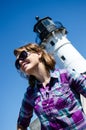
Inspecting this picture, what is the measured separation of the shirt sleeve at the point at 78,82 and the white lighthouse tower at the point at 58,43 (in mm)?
25356

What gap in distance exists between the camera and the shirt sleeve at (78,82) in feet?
8.80

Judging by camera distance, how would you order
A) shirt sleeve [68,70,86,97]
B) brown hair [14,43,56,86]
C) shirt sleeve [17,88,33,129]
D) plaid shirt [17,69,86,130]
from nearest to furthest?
plaid shirt [17,69,86,130] → shirt sleeve [68,70,86,97] → shirt sleeve [17,88,33,129] → brown hair [14,43,56,86]

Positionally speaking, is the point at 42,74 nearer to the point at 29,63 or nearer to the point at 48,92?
the point at 29,63

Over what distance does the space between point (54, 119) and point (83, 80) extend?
469 millimetres

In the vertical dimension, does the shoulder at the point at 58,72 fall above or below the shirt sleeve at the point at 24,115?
above

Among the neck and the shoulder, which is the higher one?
the neck

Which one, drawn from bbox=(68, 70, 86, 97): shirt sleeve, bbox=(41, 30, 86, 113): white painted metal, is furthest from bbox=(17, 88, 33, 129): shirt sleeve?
bbox=(41, 30, 86, 113): white painted metal

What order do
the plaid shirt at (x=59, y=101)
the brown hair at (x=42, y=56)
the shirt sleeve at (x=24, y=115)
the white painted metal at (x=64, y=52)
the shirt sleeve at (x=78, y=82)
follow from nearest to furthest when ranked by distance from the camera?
the plaid shirt at (x=59, y=101) < the shirt sleeve at (x=78, y=82) < the shirt sleeve at (x=24, y=115) < the brown hair at (x=42, y=56) < the white painted metal at (x=64, y=52)

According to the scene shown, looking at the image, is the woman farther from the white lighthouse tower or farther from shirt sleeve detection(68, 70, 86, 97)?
the white lighthouse tower

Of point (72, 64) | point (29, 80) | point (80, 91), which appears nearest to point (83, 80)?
point (80, 91)

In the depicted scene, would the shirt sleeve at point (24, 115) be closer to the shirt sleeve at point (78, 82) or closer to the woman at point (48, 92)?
the woman at point (48, 92)

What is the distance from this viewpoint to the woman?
2.54m

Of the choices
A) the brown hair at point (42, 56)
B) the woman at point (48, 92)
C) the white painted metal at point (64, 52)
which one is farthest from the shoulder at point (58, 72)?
the white painted metal at point (64, 52)

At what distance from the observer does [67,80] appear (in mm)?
2721
